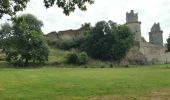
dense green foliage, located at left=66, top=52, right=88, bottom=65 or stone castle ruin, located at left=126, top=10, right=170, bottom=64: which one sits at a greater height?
stone castle ruin, located at left=126, top=10, right=170, bottom=64

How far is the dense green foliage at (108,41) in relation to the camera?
89.1m

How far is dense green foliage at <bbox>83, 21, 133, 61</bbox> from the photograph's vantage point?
8912 centimetres

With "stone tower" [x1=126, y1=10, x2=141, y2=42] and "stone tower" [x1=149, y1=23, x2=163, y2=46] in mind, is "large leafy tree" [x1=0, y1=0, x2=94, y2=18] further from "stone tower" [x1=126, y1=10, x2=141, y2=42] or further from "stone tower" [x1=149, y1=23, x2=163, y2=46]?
"stone tower" [x1=149, y1=23, x2=163, y2=46]

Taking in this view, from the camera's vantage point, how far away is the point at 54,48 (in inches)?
4050

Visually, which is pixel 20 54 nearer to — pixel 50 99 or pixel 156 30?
pixel 156 30

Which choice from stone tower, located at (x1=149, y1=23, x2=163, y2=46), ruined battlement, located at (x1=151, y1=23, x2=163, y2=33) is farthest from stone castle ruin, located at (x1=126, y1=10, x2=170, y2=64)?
ruined battlement, located at (x1=151, y1=23, x2=163, y2=33)

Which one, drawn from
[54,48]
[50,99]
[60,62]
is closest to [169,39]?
[60,62]

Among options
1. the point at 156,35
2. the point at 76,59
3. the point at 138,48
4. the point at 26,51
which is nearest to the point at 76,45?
the point at 138,48

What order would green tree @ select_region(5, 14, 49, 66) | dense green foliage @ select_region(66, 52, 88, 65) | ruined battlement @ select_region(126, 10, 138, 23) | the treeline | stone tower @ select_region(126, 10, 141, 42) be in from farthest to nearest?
ruined battlement @ select_region(126, 10, 138, 23)
stone tower @ select_region(126, 10, 141, 42)
dense green foliage @ select_region(66, 52, 88, 65)
the treeline
green tree @ select_region(5, 14, 49, 66)

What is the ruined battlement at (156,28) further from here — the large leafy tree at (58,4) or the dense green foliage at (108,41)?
the large leafy tree at (58,4)

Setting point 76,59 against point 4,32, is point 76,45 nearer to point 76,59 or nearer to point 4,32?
point 76,59

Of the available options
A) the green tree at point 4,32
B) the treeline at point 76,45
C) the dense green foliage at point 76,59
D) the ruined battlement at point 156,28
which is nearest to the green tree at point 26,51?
the treeline at point 76,45

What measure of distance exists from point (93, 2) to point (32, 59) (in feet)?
216

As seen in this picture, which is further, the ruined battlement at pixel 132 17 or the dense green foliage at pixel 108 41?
the ruined battlement at pixel 132 17
